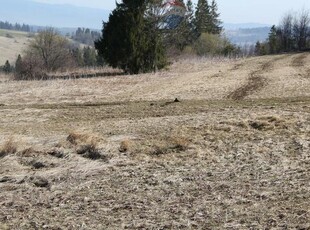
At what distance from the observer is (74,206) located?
5793mm

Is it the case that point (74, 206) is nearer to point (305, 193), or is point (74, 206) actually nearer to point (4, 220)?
point (4, 220)

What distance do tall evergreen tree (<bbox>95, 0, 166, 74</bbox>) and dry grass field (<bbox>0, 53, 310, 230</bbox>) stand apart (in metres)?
12.1

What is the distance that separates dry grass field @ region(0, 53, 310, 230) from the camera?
5.33 meters

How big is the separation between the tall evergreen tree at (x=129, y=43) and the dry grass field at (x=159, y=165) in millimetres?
12116

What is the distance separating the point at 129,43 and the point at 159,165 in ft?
62.4

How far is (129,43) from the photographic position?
2559 centimetres

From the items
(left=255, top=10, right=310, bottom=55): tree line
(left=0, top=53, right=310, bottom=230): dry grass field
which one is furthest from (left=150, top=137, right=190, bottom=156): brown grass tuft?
(left=255, top=10, right=310, bottom=55): tree line

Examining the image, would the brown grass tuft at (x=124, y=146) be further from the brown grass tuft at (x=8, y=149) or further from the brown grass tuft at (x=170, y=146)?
the brown grass tuft at (x=8, y=149)

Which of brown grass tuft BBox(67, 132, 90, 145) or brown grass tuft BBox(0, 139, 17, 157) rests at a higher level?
brown grass tuft BBox(67, 132, 90, 145)

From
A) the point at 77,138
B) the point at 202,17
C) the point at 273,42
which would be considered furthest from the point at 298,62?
the point at 273,42

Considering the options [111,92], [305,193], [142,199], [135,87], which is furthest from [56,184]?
[135,87]

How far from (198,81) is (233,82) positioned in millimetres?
1618

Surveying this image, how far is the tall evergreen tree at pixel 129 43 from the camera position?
1013 inches

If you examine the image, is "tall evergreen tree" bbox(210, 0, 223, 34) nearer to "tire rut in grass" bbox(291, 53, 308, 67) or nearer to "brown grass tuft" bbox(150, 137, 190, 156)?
"tire rut in grass" bbox(291, 53, 308, 67)
